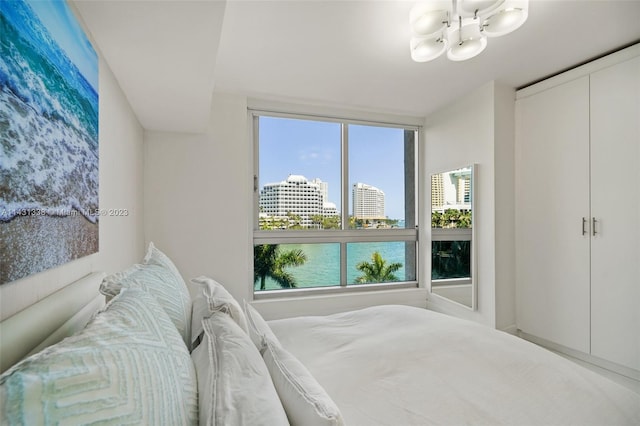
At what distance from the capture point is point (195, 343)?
1.05 meters

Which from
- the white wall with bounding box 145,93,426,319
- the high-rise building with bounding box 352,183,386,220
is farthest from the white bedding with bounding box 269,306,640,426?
the high-rise building with bounding box 352,183,386,220

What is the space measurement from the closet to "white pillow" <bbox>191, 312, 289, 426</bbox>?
271 centimetres

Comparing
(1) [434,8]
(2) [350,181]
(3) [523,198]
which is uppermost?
(1) [434,8]

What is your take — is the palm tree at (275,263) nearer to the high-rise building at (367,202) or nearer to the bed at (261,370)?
the high-rise building at (367,202)

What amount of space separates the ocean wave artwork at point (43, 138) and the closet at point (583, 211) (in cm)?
322

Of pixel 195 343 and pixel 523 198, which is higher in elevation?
pixel 523 198

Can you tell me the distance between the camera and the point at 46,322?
0.75 meters

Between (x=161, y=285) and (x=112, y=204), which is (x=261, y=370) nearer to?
(x=161, y=285)

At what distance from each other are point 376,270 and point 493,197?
1514 mm

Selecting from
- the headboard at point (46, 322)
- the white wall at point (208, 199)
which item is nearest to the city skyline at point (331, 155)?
the white wall at point (208, 199)

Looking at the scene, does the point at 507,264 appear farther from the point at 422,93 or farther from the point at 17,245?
the point at 17,245

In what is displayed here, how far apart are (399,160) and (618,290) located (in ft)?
7.63

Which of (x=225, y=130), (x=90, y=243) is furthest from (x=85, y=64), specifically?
(x=225, y=130)

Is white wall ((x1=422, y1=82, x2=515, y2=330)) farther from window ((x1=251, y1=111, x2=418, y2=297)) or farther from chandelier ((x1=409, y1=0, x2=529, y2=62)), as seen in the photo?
chandelier ((x1=409, y1=0, x2=529, y2=62))
